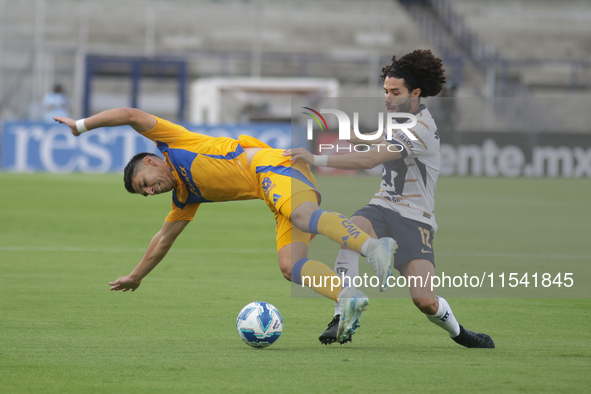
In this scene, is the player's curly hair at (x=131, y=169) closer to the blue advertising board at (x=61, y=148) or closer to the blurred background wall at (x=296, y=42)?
the blue advertising board at (x=61, y=148)

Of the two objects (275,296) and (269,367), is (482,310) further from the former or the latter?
(269,367)

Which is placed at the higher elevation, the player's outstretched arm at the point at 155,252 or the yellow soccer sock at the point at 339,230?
the yellow soccer sock at the point at 339,230

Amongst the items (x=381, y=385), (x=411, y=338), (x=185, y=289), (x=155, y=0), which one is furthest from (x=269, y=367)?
(x=155, y=0)

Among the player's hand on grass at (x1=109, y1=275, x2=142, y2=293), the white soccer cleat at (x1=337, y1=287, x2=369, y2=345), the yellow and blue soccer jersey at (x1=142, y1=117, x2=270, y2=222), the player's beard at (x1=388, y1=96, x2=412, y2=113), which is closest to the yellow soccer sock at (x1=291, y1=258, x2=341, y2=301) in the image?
the white soccer cleat at (x1=337, y1=287, x2=369, y2=345)

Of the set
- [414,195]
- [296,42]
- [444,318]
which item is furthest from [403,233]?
[296,42]

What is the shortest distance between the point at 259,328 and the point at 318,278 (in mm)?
475

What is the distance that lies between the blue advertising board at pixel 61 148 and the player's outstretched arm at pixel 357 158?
1796 cm

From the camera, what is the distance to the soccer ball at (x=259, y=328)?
180 inches

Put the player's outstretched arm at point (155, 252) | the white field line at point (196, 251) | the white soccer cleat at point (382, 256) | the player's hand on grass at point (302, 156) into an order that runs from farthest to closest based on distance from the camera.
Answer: the white field line at point (196, 251)
the player's outstretched arm at point (155, 252)
the player's hand on grass at point (302, 156)
the white soccer cleat at point (382, 256)

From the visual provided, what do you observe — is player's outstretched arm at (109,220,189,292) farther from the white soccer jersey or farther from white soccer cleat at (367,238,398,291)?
white soccer cleat at (367,238,398,291)

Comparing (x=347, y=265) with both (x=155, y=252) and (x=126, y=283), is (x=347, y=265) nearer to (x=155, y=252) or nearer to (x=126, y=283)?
(x=155, y=252)

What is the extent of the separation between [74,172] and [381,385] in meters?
20.3

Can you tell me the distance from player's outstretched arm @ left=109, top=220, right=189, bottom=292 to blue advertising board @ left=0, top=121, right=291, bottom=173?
56.6 feet

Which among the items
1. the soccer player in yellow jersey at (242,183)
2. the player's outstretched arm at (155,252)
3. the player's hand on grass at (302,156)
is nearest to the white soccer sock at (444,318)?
the soccer player in yellow jersey at (242,183)
